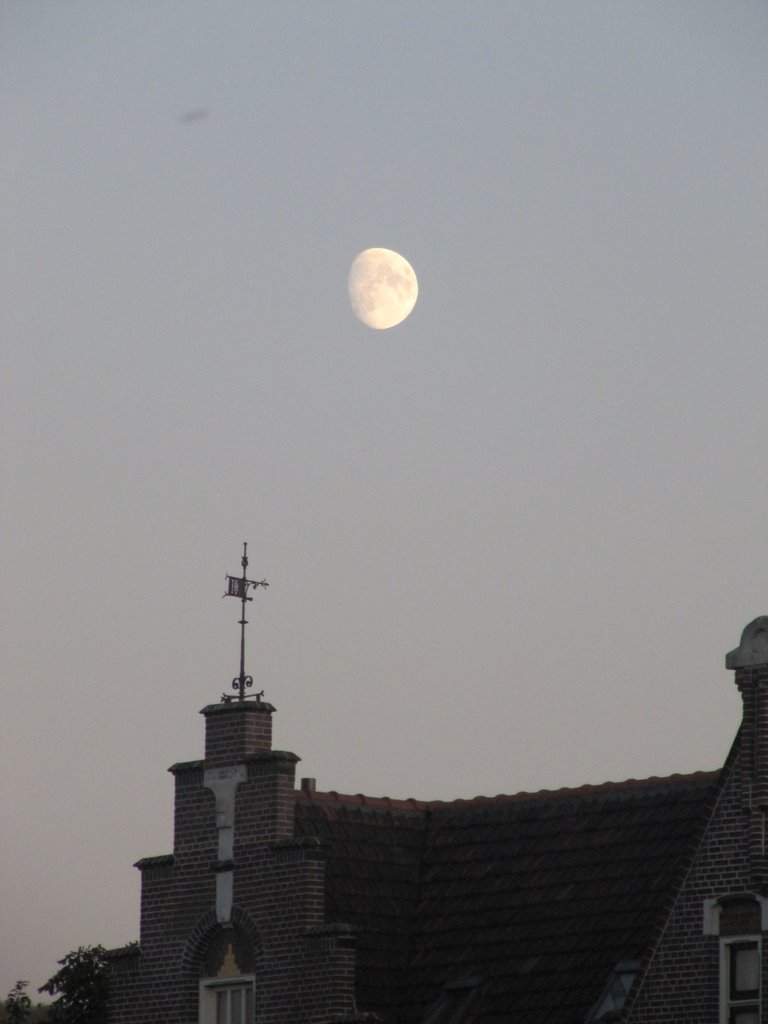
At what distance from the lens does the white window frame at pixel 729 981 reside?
30578 mm

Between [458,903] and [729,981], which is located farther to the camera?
[458,903]

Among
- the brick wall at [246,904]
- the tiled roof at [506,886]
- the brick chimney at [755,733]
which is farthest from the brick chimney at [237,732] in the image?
the brick chimney at [755,733]

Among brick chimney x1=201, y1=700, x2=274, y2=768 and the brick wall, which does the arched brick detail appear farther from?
brick chimney x1=201, y1=700, x2=274, y2=768

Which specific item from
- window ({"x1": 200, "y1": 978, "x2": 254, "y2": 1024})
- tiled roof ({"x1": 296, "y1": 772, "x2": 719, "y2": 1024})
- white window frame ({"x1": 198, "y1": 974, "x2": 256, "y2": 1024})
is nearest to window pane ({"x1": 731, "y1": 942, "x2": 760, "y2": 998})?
tiled roof ({"x1": 296, "y1": 772, "x2": 719, "y2": 1024})

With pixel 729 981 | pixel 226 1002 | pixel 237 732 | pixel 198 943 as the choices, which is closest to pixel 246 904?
pixel 198 943

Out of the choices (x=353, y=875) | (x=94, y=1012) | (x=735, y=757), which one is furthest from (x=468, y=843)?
(x=94, y=1012)

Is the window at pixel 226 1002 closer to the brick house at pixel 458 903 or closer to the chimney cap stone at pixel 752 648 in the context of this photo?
the brick house at pixel 458 903

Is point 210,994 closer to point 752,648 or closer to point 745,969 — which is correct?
point 745,969

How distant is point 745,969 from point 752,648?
3.96m

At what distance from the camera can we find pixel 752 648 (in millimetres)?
31531

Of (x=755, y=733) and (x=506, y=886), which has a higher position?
(x=755, y=733)

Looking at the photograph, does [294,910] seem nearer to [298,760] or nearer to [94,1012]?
[298,760]

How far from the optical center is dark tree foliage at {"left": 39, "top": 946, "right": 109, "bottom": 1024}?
48500 mm

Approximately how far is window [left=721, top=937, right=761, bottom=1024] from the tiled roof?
114 centimetres
